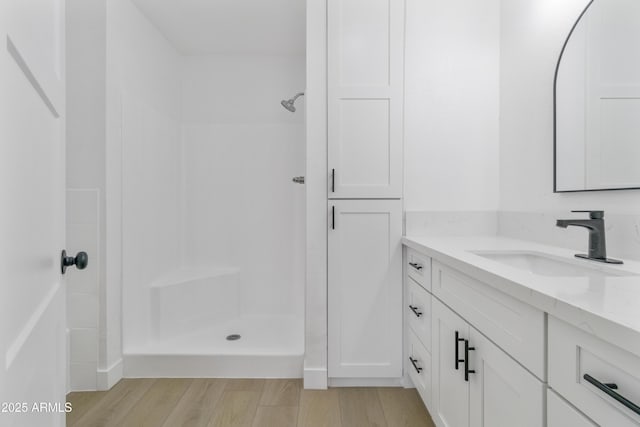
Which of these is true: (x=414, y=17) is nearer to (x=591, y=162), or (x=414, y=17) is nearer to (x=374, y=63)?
(x=374, y=63)

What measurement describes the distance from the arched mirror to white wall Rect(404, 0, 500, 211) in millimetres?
446

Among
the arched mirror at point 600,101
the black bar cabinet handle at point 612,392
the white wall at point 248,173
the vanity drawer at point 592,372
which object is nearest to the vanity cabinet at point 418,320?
the arched mirror at point 600,101

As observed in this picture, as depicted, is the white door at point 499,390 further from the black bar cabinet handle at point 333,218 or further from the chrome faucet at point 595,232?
the black bar cabinet handle at point 333,218

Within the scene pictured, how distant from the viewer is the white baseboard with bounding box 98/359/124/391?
1863mm

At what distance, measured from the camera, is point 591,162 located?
1.32m

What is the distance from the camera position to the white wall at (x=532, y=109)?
1.46 metres

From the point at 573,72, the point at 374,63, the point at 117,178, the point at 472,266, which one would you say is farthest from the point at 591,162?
the point at 117,178

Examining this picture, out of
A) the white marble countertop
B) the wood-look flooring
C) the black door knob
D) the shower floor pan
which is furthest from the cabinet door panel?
the shower floor pan

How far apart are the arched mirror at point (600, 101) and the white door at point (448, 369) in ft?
2.47

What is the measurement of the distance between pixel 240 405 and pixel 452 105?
1966 millimetres

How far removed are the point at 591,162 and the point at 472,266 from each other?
2.47 feet

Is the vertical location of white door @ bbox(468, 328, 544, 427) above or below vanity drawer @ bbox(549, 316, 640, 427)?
below

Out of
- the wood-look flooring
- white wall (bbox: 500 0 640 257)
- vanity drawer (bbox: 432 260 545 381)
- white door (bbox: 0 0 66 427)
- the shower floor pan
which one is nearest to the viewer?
white door (bbox: 0 0 66 427)

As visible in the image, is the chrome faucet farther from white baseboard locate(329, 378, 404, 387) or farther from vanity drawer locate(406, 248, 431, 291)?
white baseboard locate(329, 378, 404, 387)
